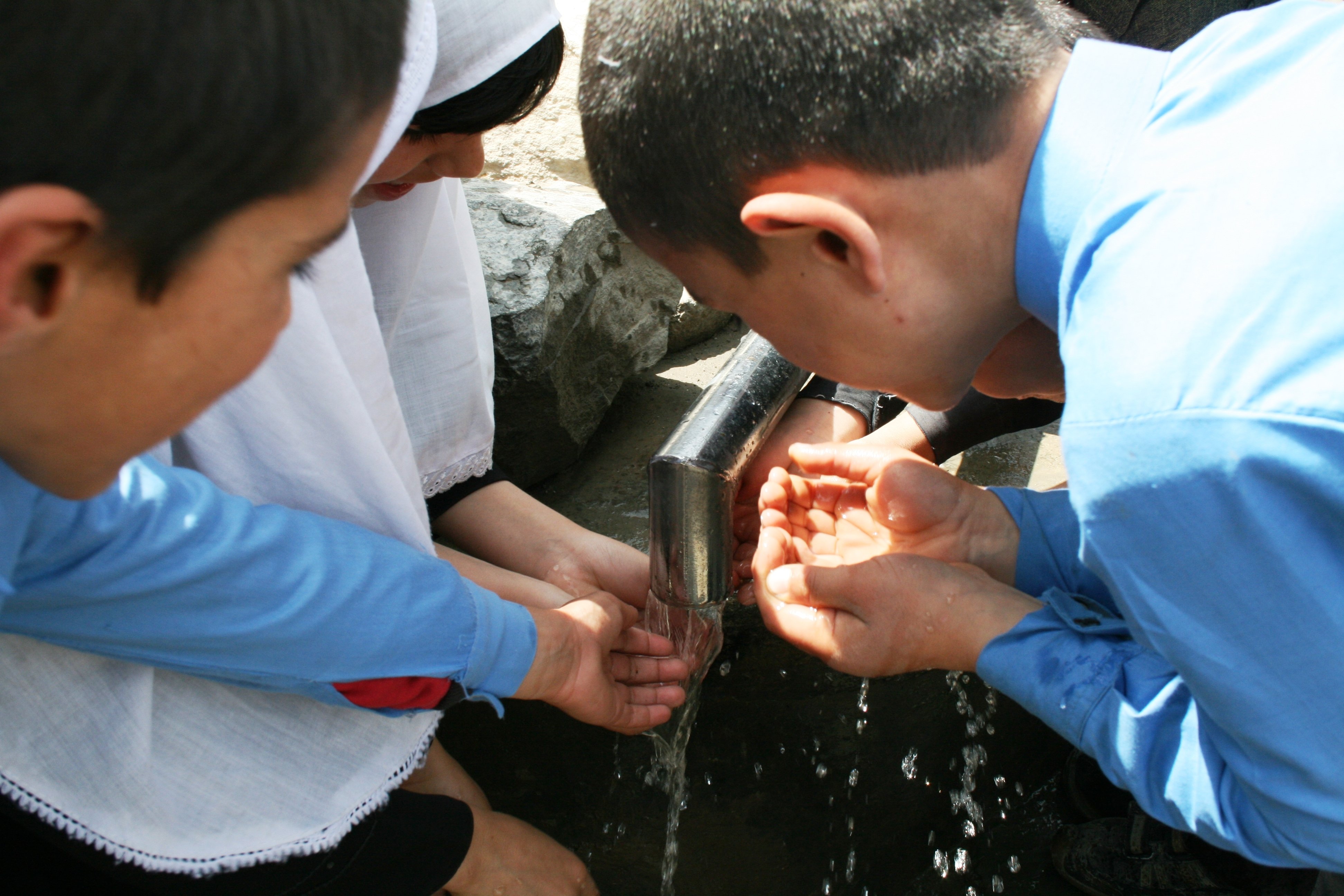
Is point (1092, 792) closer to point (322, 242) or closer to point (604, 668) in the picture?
point (604, 668)

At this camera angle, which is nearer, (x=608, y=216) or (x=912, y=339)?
(x=912, y=339)

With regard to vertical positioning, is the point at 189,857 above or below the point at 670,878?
above

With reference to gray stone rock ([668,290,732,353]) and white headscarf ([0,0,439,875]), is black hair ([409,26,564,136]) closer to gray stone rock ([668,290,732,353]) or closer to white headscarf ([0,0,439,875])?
white headscarf ([0,0,439,875])

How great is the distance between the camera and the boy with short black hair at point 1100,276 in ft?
2.97

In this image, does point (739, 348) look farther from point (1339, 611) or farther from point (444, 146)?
point (1339, 611)

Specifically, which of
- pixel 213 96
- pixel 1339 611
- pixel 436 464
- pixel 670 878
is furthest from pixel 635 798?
pixel 213 96

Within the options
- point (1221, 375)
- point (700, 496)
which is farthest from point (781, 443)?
point (1221, 375)

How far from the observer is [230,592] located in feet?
3.78

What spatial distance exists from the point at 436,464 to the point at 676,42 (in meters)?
1.06

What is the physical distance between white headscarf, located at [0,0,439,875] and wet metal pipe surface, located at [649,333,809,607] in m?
0.40

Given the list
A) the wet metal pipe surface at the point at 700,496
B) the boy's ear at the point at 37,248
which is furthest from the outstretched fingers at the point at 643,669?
the boy's ear at the point at 37,248

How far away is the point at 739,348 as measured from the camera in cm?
205

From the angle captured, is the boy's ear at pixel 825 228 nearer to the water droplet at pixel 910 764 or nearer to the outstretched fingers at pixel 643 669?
the outstretched fingers at pixel 643 669

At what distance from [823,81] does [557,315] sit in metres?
1.45
